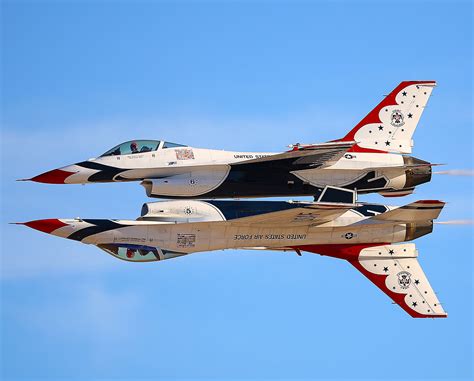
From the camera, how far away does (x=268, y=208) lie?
116 ft

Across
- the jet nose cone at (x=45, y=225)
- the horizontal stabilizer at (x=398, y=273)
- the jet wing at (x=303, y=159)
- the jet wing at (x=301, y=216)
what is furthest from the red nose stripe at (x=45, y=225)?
the horizontal stabilizer at (x=398, y=273)

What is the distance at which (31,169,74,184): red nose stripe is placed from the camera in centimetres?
3631

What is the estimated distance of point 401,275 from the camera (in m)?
37.7

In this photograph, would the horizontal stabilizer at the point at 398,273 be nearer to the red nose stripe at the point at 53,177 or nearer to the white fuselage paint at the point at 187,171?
the white fuselage paint at the point at 187,171

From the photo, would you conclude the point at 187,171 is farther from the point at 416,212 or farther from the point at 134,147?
the point at 416,212

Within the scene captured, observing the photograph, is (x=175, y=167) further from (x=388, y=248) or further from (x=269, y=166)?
(x=388, y=248)

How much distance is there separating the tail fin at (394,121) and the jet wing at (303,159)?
1.57 meters

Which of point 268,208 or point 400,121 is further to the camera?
point 400,121

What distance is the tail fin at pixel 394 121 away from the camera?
38.5m

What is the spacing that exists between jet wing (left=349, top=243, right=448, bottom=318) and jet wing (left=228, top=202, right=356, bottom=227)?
210 cm

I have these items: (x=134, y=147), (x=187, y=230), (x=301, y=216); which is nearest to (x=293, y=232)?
(x=301, y=216)

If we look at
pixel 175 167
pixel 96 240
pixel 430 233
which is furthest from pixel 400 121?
pixel 96 240

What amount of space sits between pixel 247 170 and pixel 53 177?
515cm

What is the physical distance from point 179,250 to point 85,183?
3.16 m
